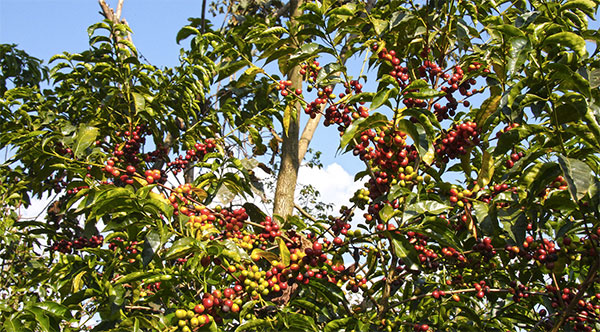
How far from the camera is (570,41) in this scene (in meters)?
1.71

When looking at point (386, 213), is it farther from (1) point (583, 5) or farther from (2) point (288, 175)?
(2) point (288, 175)

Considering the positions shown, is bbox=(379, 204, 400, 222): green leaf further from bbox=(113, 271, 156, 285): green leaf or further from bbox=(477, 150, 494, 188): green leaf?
bbox=(113, 271, 156, 285): green leaf

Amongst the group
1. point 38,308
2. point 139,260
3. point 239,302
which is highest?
point 139,260

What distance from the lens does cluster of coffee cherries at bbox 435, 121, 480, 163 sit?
2.11m

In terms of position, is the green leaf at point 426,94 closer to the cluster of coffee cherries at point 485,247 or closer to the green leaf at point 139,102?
the cluster of coffee cherries at point 485,247

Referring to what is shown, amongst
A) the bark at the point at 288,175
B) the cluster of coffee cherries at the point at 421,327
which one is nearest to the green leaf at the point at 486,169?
the cluster of coffee cherries at the point at 421,327

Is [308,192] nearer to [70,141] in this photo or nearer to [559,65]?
[70,141]

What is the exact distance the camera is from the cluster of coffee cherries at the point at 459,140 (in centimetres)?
211

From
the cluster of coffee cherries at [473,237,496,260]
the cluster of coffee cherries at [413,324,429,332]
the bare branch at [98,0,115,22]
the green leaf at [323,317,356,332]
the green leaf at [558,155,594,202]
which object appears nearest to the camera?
the green leaf at [558,155,594,202]

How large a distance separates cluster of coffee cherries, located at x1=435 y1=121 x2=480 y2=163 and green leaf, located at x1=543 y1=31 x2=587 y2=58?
49cm

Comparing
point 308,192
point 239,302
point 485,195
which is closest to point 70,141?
point 239,302

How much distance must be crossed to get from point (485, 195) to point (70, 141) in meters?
2.56

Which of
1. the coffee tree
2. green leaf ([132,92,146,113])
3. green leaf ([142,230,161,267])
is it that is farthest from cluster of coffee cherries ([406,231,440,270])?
green leaf ([132,92,146,113])

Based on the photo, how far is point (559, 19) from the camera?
6.43 ft
